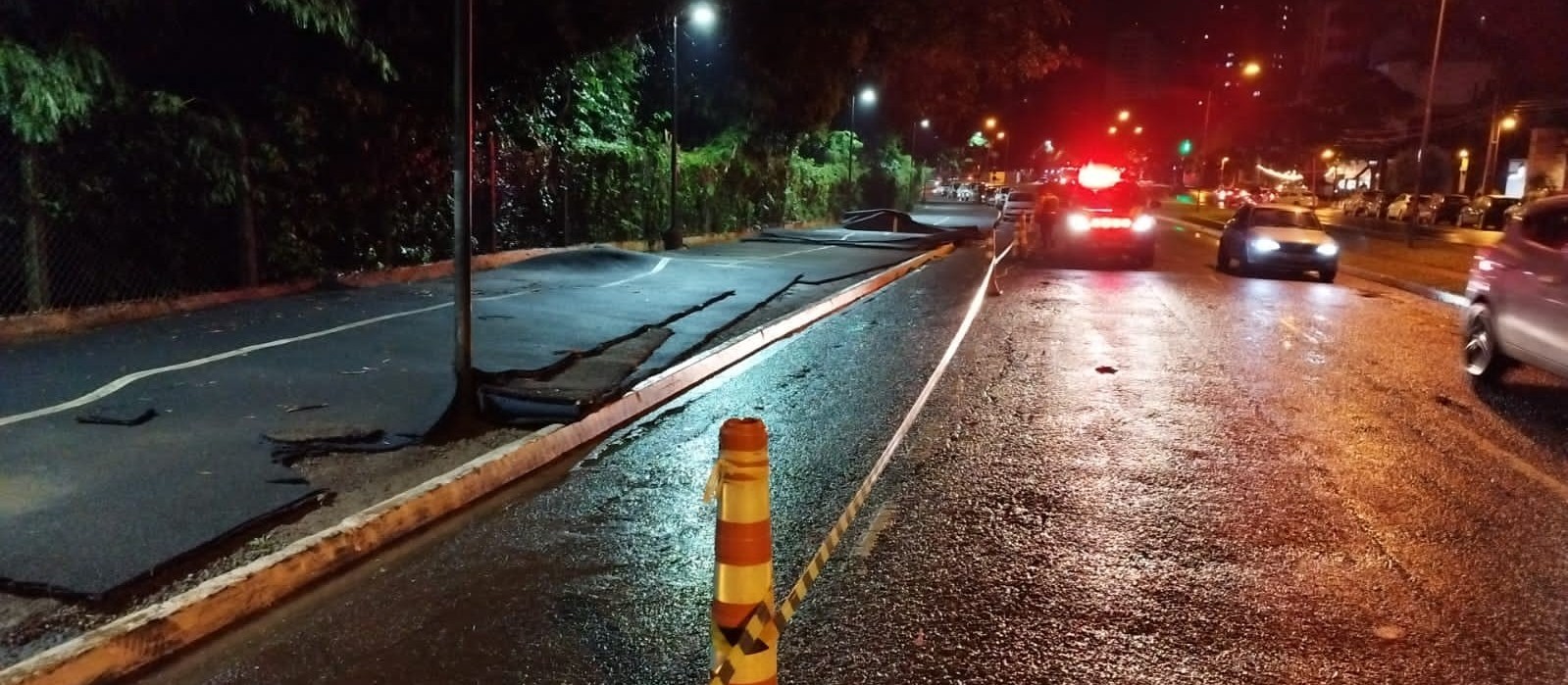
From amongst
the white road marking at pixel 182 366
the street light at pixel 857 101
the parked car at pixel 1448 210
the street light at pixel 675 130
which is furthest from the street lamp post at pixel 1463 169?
the white road marking at pixel 182 366

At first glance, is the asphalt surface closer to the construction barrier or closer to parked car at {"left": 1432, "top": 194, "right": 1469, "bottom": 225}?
the construction barrier

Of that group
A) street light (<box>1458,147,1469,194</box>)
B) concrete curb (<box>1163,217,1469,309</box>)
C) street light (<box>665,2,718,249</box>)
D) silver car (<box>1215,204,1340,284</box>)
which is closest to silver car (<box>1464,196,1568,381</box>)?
concrete curb (<box>1163,217,1469,309</box>)

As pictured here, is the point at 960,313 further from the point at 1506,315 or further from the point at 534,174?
the point at 534,174

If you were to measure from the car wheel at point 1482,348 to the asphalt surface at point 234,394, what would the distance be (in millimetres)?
7136

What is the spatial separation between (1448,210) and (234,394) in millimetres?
52120

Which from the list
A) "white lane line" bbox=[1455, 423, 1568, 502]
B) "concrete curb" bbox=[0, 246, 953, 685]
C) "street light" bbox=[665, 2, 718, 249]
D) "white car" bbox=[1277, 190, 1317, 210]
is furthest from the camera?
"white car" bbox=[1277, 190, 1317, 210]

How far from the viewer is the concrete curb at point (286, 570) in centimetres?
418

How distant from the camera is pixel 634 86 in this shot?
29.4m

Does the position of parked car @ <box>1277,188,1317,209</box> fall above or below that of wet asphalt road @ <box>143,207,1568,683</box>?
above

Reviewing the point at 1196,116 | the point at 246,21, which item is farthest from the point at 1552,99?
the point at 1196,116

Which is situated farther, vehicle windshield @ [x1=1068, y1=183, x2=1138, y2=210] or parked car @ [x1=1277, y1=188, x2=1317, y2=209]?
parked car @ [x1=1277, y1=188, x2=1317, y2=209]

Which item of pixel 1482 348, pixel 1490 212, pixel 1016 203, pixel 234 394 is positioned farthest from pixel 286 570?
pixel 1490 212

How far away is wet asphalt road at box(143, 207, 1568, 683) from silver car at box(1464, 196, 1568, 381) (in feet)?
1.27

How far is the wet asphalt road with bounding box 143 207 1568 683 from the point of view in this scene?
4.46m
